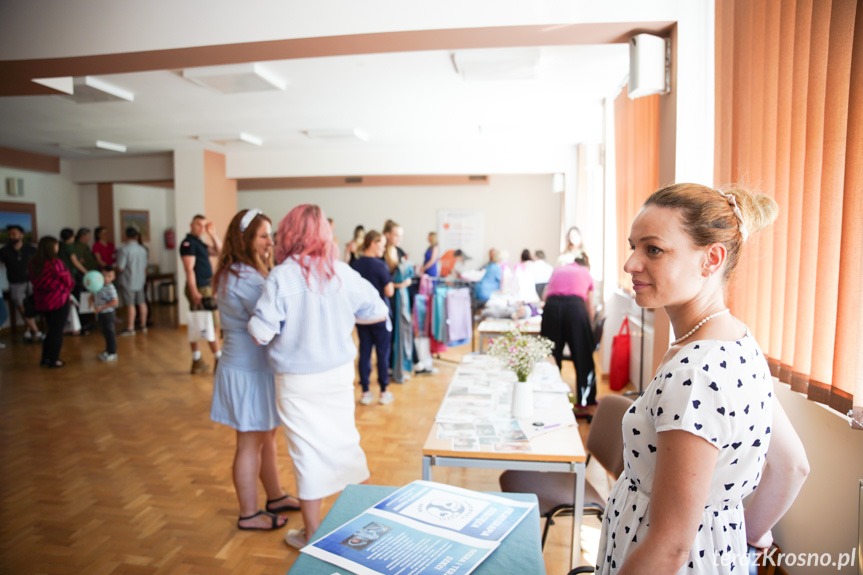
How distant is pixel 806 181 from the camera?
189 cm

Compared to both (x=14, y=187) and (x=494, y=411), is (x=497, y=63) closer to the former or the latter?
(x=494, y=411)

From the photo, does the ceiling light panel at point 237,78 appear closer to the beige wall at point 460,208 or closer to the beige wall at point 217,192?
the beige wall at point 217,192

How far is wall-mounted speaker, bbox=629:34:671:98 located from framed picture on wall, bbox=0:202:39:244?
35.6 feet

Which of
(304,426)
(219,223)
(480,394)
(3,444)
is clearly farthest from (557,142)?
(3,444)

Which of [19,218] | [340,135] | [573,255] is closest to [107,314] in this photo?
[340,135]

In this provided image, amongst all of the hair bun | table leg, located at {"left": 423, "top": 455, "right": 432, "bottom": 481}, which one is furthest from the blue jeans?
the hair bun

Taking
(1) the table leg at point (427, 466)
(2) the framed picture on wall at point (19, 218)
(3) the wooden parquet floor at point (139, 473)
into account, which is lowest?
(3) the wooden parquet floor at point (139, 473)

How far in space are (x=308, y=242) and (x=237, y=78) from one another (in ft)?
10.9

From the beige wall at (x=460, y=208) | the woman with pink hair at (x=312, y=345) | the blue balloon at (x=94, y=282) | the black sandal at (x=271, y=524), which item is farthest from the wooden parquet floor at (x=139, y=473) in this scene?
the beige wall at (x=460, y=208)

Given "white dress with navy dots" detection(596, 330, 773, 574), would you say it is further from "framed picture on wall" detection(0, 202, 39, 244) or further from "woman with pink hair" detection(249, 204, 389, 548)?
"framed picture on wall" detection(0, 202, 39, 244)

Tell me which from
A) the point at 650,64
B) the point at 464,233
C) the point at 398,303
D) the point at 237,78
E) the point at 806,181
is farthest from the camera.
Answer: the point at 464,233

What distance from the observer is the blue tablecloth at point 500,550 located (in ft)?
3.96

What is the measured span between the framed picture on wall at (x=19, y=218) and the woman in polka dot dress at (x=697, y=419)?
37.9ft

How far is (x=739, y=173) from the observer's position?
2.37m
